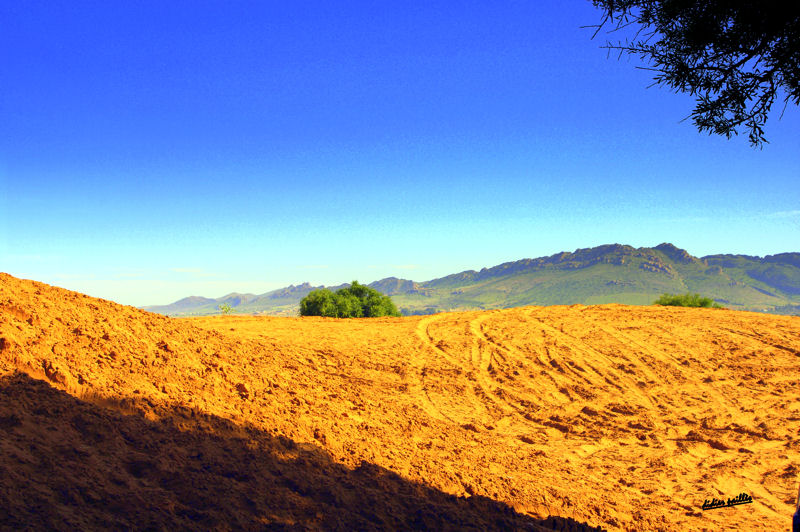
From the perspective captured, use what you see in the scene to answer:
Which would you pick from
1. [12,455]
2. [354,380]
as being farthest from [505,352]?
[12,455]

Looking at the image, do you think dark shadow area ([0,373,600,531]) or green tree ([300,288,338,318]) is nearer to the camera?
dark shadow area ([0,373,600,531])

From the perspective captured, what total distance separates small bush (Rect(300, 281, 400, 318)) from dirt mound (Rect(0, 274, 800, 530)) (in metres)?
14.7

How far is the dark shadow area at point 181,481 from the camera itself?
141 inches

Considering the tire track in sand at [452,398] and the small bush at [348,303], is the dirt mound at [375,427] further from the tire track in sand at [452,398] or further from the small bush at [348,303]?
the small bush at [348,303]

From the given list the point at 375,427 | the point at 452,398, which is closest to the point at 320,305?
the point at 452,398

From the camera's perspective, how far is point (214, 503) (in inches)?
159

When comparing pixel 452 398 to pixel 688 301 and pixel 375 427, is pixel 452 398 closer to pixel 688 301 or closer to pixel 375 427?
pixel 375 427

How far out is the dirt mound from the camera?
416 centimetres
